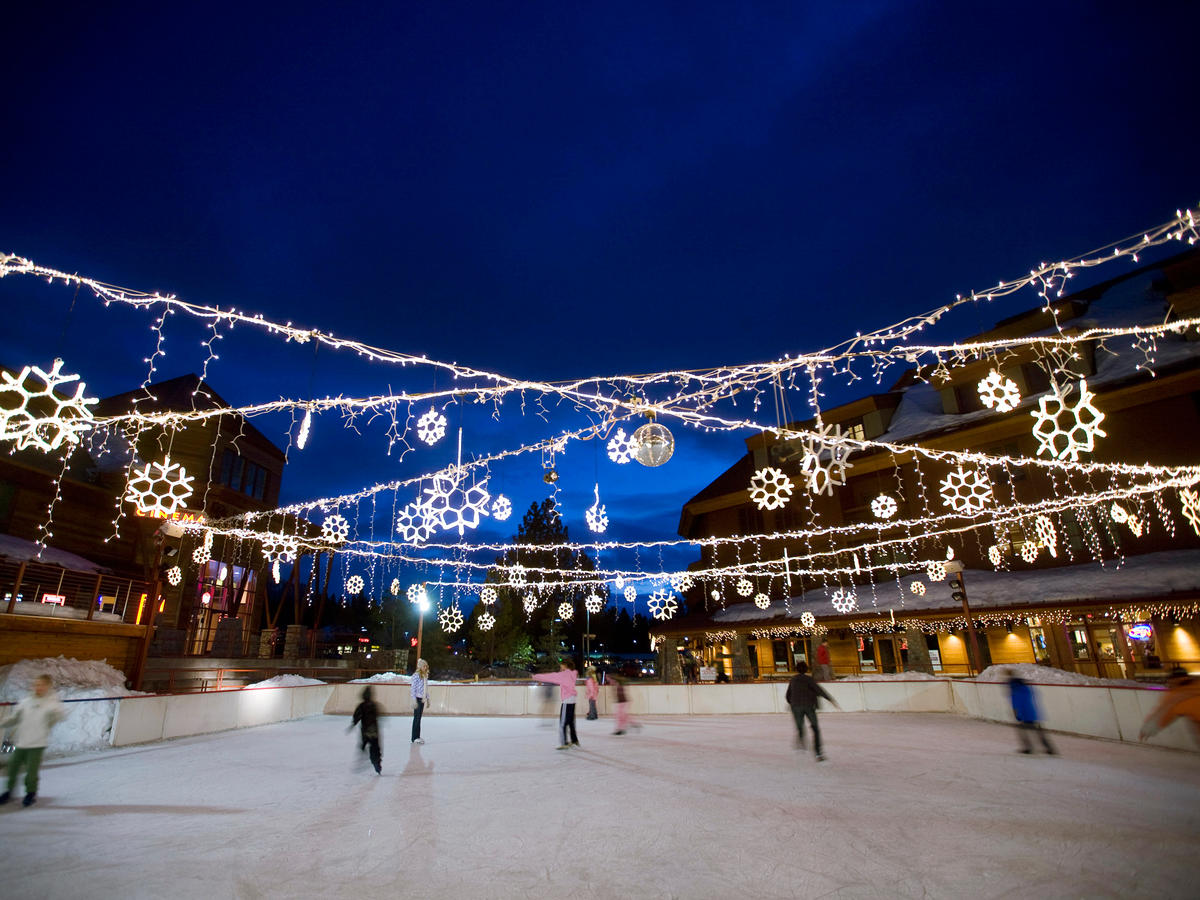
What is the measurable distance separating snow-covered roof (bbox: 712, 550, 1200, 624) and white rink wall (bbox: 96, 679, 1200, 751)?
4265mm

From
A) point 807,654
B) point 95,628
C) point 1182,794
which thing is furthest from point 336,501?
point 807,654

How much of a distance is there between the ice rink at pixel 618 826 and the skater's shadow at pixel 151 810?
0.14 ft

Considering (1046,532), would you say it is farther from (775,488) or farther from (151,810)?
(151,810)

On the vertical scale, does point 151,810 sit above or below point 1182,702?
below

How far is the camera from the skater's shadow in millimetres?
5730

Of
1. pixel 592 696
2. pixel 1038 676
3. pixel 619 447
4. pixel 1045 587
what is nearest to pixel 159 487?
pixel 592 696

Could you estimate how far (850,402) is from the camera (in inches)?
952

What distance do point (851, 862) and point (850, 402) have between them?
22481 millimetres

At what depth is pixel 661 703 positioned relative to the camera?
16781mm

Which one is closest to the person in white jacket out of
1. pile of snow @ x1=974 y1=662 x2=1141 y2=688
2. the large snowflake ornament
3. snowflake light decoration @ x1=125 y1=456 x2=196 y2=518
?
snowflake light decoration @ x1=125 y1=456 x2=196 y2=518

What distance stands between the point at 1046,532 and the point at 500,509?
18169mm

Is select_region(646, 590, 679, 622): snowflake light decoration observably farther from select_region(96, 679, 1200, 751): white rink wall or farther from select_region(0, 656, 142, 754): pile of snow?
select_region(0, 656, 142, 754): pile of snow

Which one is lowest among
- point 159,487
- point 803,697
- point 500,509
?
point 803,697

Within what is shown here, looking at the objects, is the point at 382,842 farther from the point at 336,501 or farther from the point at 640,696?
the point at 640,696
